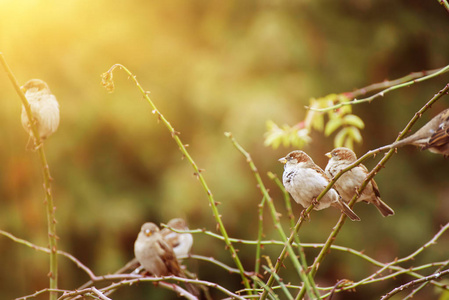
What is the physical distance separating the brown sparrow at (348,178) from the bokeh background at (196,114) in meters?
2.86

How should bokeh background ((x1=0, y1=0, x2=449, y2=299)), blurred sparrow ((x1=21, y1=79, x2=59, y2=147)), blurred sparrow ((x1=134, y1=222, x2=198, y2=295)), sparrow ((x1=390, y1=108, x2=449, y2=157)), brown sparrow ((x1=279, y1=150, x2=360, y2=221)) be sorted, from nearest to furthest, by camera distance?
sparrow ((x1=390, y1=108, x2=449, y2=157))
brown sparrow ((x1=279, y1=150, x2=360, y2=221))
blurred sparrow ((x1=21, y1=79, x2=59, y2=147))
blurred sparrow ((x1=134, y1=222, x2=198, y2=295))
bokeh background ((x1=0, y1=0, x2=449, y2=299))

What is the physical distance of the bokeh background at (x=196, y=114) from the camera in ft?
14.8

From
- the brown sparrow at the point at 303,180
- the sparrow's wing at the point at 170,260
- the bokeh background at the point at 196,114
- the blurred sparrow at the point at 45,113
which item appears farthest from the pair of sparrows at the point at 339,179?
the bokeh background at the point at 196,114

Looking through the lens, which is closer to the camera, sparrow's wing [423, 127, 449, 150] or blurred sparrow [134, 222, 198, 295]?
sparrow's wing [423, 127, 449, 150]

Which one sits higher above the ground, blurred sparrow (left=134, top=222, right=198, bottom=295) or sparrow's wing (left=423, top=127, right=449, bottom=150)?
blurred sparrow (left=134, top=222, right=198, bottom=295)

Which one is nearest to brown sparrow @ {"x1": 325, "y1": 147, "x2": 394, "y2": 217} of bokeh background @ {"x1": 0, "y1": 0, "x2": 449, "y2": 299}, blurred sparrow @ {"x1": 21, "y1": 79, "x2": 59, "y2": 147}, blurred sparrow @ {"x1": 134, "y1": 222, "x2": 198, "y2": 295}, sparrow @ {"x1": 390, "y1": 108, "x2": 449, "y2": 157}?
sparrow @ {"x1": 390, "y1": 108, "x2": 449, "y2": 157}

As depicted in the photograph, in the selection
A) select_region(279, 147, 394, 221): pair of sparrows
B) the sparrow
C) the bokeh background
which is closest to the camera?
the sparrow

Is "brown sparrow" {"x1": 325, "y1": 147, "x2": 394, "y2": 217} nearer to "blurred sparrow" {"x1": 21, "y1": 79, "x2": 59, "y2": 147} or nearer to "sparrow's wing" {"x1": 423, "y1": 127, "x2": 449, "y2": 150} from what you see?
"sparrow's wing" {"x1": 423, "y1": 127, "x2": 449, "y2": 150}

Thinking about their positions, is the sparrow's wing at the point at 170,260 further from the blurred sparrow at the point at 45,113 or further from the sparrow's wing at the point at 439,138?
the sparrow's wing at the point at 439,138

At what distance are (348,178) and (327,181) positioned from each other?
0.14 meters

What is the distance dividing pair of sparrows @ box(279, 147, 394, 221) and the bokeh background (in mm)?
2838

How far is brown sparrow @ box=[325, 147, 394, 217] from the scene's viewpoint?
122 cm

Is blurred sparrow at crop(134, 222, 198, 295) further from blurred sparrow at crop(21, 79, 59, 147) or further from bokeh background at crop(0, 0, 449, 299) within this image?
bokeh background at crop(0, 0, 449, 299)

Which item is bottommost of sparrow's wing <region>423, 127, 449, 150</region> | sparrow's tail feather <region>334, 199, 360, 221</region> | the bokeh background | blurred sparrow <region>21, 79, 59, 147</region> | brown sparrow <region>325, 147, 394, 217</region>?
sparrow's tail feather <region>334, 199, 360, 221</region>
